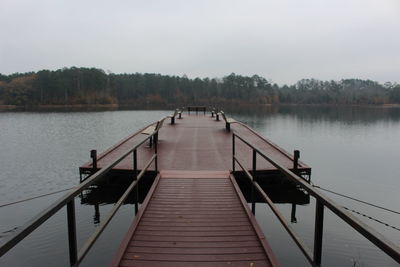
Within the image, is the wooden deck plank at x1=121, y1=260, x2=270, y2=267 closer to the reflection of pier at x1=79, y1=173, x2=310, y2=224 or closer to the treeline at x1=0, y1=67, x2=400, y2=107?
the reflection of pier at x1=79, y1=173, x2=310, y2=224

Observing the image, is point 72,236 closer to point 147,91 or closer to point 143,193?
point 143,193

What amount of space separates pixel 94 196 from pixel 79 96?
79.5 metres

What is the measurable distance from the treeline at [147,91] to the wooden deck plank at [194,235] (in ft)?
268

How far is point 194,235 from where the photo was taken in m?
3.61

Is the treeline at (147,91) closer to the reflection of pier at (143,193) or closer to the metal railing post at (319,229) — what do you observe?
the reflection of pier at (143,193)

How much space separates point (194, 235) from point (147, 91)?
317 ft

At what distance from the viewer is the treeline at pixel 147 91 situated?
77.1m

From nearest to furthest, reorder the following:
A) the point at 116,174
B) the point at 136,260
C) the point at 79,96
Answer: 1. the point at 136,260
2. the point at 116,174
3. the point at 79,96

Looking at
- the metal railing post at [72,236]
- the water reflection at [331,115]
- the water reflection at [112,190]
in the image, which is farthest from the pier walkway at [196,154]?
the water reflection at [331,115]

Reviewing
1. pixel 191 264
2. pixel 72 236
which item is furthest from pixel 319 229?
pixel 72 236

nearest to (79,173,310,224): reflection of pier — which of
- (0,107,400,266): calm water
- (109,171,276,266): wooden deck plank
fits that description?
(0,107,400,266): calm water

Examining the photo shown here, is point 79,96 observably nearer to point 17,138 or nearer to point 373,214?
point 17,138

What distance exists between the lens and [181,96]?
9506 cm

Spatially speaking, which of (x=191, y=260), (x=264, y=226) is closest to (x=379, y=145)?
(x=264, y=226)
